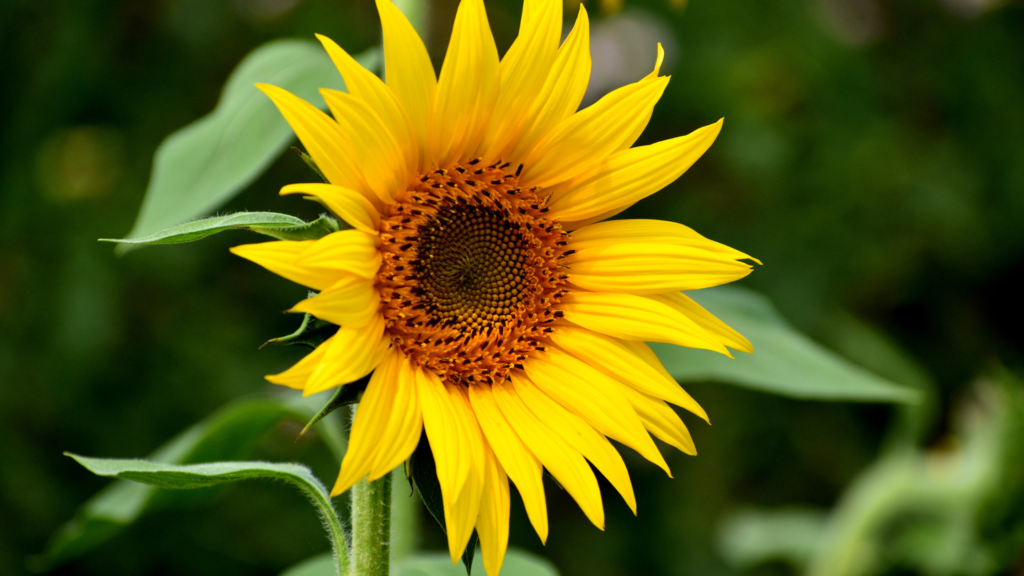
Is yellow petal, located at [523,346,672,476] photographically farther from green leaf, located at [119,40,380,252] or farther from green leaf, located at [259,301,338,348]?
green leaf, located at [119,40,380,252]

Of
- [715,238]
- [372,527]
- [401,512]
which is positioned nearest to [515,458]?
[372,527]

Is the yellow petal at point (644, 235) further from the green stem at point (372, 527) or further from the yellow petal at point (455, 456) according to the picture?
the green stem at point (372, 527)

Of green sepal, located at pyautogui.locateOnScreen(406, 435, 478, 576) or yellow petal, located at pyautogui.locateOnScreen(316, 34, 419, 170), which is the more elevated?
yellow petal, located at pyautogui.locateOnScreen(316, 34, 419, 170)

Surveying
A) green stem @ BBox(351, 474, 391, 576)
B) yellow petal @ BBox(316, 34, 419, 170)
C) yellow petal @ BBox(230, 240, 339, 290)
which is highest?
yellow petal @ BBox(316, 34, 419, 170)

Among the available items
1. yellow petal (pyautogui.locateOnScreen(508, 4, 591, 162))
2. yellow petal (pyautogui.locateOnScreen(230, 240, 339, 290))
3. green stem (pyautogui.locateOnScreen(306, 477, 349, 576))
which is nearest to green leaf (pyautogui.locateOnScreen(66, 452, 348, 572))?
green stem (pyautogui.locateOnScreen(306, 477, 349, 576))

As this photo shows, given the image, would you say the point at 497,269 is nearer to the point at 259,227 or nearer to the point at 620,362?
the point at 620,362

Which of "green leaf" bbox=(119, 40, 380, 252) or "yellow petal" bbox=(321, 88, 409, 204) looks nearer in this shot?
"yellow petal" bbox=(321, 88, 409, 204)

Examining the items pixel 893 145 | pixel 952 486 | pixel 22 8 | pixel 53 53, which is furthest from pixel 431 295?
pixel 893 145
